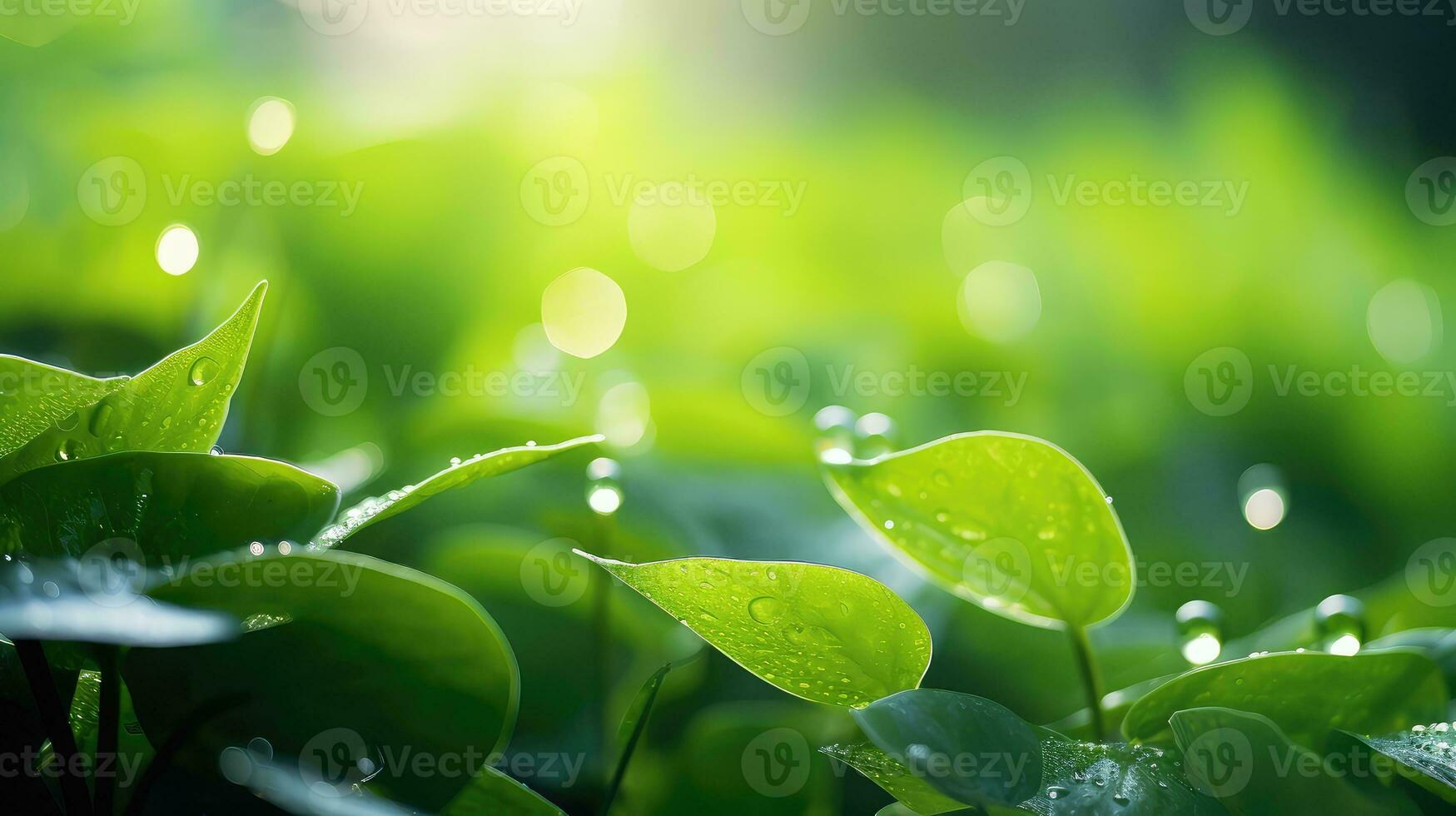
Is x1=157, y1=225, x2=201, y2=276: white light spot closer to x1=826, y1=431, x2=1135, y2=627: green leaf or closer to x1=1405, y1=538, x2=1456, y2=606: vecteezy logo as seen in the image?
x1=826, y1=431, x2=1135, y2=627: green leaf

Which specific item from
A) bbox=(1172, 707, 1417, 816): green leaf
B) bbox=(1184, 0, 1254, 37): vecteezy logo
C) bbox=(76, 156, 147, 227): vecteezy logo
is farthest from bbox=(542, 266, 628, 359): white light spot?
bbox=(1184, 0, 1254, 37): vecteezy logo

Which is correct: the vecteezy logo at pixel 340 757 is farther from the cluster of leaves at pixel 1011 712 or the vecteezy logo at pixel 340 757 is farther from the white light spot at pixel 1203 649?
the white light spot at pixel 1203 649

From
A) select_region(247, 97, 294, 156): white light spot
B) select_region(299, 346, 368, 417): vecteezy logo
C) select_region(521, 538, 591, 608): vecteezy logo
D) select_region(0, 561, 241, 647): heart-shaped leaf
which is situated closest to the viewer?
select_region(0, 561, 241, 647): heart-shaped leaf

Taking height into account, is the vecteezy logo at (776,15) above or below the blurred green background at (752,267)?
above

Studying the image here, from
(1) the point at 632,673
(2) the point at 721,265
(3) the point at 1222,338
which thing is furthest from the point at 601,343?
(3) the point at 1222,338
